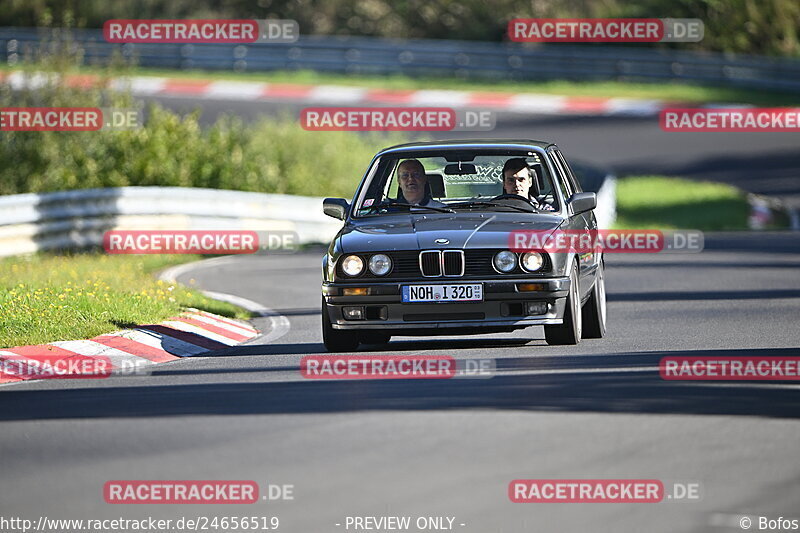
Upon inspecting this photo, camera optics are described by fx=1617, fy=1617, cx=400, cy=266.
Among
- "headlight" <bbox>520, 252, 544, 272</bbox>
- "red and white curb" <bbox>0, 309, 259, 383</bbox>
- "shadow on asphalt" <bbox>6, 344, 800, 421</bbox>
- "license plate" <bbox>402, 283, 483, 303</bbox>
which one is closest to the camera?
"shadow on asphalt" <bbox>6, 344, 800, 421</bbox>

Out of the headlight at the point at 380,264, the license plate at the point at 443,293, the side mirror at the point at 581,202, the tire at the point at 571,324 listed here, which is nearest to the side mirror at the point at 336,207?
the headlight at the point at 380,264

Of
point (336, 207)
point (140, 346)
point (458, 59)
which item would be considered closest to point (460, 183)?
point (336, 207)

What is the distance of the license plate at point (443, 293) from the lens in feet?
36.3

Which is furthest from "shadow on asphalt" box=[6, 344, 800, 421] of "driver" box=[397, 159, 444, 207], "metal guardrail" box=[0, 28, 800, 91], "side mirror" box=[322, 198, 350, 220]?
"metal guardrail" box=[0, 28, 800, 91]

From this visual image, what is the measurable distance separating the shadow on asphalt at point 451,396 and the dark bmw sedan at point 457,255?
0.80 m

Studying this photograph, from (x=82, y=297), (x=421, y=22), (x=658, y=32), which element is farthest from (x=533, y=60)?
(x=82, y=297)

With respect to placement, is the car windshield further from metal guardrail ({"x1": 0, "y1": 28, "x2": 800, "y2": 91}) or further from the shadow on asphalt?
metal guardrail ({"x1": 0, "y1": 28, "x2": 800, "y2": 91})

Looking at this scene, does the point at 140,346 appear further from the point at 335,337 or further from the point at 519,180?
the point at 519,180

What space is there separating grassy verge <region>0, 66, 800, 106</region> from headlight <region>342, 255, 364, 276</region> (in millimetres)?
27208

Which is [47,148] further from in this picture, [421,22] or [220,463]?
[421,22]

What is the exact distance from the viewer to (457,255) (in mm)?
11141

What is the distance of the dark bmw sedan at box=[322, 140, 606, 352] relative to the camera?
11086 mm

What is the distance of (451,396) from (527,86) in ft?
109

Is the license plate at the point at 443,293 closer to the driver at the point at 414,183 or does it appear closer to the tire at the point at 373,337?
the tire at the point at 373,337
